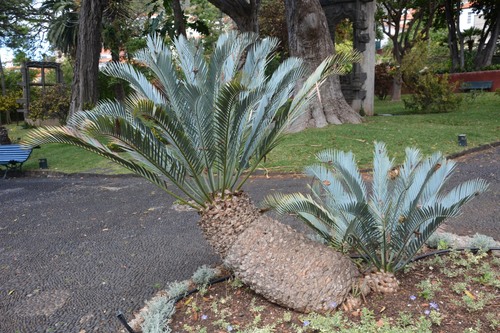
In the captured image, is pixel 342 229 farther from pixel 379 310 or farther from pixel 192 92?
pixel 192 92

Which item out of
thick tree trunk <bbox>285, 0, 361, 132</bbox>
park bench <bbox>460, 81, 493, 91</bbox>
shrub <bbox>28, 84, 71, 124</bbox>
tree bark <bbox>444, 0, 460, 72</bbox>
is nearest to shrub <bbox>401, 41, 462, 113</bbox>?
thick tree trunk <bbox>285, 0, 361, 132</bbox>

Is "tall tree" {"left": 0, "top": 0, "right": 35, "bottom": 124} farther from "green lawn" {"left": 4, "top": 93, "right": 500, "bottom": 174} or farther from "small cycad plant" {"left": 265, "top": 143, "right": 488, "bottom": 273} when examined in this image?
"small cycad plant" {"left": 265, "top": 143, "right": 488, "bottom": 273}

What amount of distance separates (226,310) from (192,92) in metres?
1.56

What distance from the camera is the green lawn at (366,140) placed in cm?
912

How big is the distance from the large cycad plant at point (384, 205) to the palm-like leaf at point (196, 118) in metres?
0.48

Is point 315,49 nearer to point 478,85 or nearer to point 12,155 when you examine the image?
point 12,155

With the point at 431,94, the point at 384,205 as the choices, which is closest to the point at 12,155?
the point at 384,205

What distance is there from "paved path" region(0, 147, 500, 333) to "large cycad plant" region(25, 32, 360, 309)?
1.13m

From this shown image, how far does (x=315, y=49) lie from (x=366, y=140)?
3304mm

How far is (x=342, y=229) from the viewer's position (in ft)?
11.5

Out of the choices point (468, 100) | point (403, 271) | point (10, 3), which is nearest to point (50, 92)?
point (10, 3)

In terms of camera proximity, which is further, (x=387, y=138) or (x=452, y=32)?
(x=452, y=32)

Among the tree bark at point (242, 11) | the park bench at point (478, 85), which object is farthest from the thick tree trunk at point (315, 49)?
the park bench at point (478, 85)

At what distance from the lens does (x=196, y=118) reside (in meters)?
3.40
